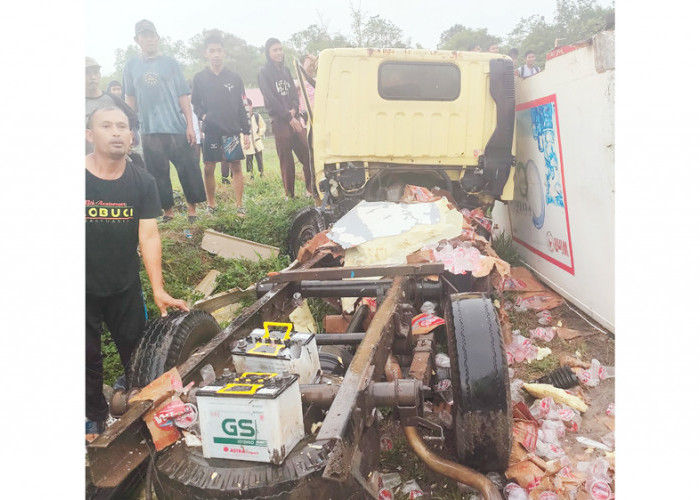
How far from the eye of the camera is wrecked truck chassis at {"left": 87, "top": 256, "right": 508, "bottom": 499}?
1.30m

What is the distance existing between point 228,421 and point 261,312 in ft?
3.31

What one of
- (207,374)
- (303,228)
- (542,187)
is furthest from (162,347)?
(542,187)

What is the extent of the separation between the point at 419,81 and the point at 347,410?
335 cm

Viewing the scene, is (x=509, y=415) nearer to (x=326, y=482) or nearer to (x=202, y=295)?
(x=326, y=482)

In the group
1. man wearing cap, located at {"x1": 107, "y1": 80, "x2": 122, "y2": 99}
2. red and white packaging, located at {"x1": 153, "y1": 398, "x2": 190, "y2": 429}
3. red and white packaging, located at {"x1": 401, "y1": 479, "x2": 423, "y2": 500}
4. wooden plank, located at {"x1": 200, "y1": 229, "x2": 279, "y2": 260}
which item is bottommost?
red and white packaging, located at {"x1": 401, "y1": 479, "x2": 423, "y2": 500}

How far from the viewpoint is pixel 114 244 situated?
7.54ft

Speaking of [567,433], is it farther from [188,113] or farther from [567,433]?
[188,113]

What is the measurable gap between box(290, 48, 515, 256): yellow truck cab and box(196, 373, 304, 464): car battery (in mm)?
2896

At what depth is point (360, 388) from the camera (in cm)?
149

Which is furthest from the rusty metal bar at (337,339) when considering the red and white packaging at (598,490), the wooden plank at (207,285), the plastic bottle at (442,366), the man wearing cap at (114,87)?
the wooden plank at (207,285)

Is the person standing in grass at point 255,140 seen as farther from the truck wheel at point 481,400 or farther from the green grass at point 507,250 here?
the truck wheel at point 481,400

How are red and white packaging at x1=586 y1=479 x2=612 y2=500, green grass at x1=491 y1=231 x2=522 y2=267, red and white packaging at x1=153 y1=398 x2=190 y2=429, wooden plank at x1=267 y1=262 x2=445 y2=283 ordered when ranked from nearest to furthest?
red and white packaging at x1=153 y1=398 x2=190 y2=429 → red and white packaging at x1=586 y1=479 x2=612 y2=500 → wooden plank at x1=267 y1=262 x2=445 y2=283 → green grass at x1=491 y1=231 x2=522 y2=267

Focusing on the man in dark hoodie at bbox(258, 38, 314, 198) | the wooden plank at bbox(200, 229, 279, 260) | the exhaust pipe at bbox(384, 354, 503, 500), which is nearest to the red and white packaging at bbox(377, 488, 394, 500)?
the exhaust pipe at bbox(384, 354, 503, 500)

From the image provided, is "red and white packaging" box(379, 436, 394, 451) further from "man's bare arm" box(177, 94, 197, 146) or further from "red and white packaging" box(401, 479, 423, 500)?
"man's bare arm" box(177, 94, 197, 146)
